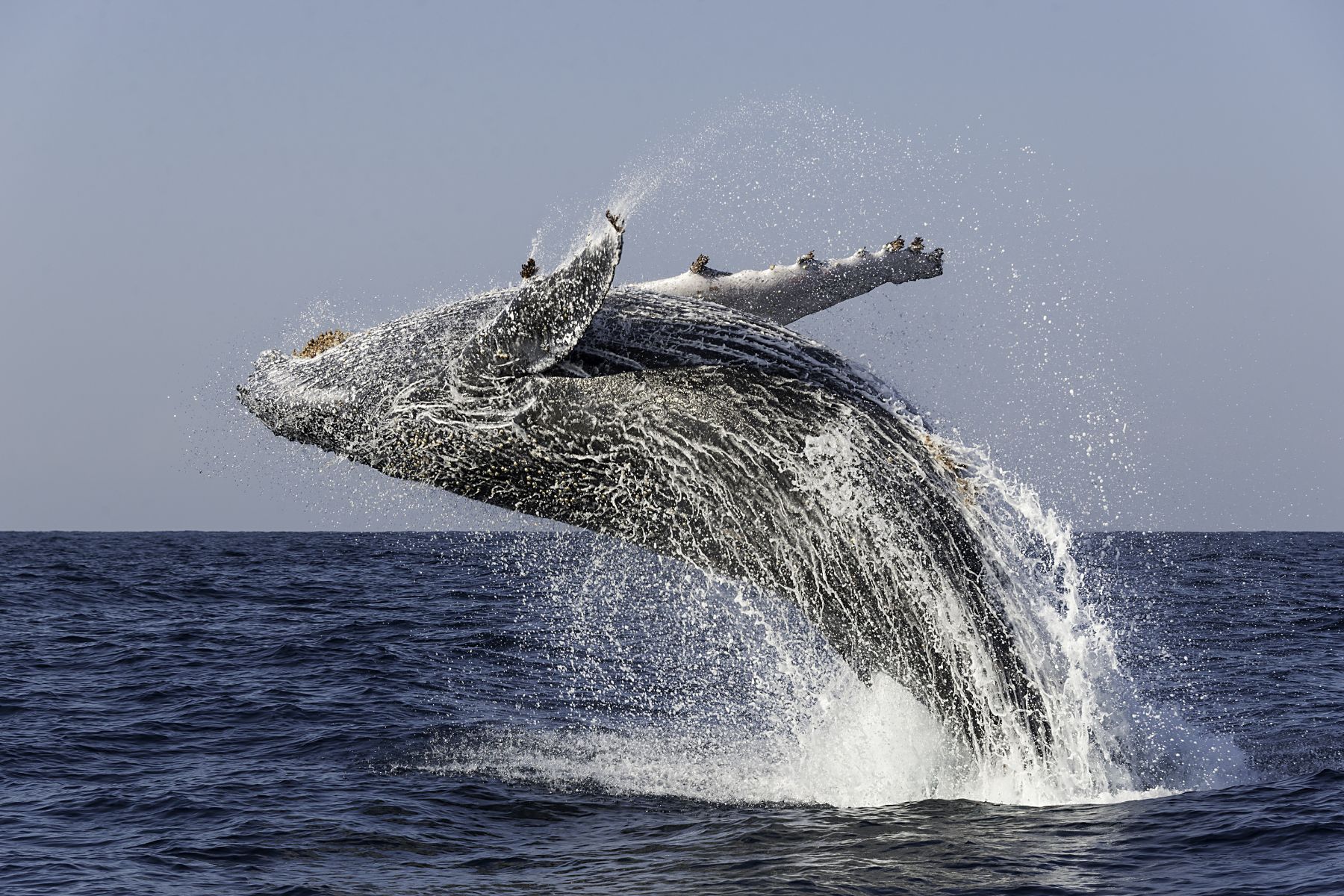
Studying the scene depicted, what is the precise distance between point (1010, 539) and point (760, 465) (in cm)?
219

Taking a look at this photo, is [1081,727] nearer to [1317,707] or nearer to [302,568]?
[1317,707]

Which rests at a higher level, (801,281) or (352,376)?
(801,281)

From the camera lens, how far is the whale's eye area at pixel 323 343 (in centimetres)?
1112

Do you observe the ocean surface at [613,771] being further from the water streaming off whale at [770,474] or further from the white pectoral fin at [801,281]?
the white pectoral fin at [801,281]

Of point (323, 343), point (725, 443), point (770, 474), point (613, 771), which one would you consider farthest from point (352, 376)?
point (613, 771)

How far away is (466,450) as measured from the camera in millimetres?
10258

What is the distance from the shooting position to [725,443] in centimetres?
1000

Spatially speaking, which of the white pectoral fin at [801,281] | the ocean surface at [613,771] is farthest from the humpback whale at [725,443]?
the ocean surface at [613,771]

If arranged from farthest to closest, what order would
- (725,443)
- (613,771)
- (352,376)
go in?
(613,771)
(352,376)
(725,443)

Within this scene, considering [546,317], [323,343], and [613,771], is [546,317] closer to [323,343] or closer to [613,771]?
[323,343]

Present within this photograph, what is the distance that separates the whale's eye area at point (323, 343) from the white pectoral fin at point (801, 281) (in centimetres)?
267

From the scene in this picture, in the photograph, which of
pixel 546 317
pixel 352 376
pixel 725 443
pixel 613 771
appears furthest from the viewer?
pixel 613 771

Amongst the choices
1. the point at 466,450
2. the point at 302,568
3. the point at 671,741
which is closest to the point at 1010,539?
the point at 466,450

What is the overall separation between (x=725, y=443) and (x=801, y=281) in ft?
5.41
